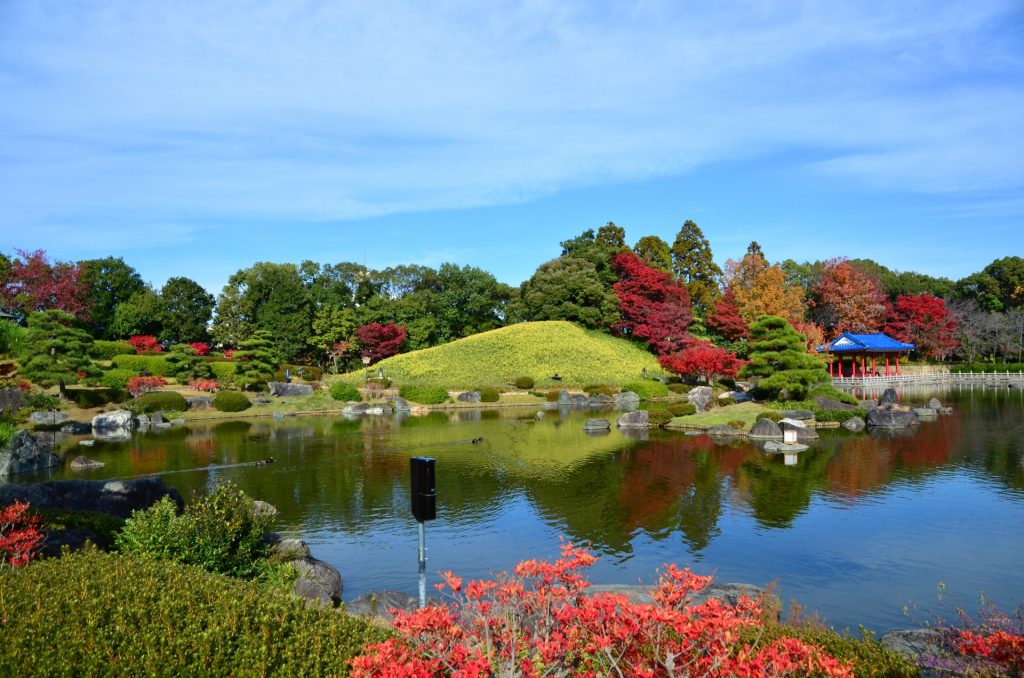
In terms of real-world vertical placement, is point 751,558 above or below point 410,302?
below

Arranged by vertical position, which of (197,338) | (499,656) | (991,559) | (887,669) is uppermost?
(197,338)

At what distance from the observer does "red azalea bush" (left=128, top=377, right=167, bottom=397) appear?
39.3 meters

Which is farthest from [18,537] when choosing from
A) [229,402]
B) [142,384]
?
[142,384]

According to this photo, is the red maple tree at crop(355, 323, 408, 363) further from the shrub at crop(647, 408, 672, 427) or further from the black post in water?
the black post in water

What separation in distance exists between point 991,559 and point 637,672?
11206 mm

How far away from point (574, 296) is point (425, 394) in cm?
2368

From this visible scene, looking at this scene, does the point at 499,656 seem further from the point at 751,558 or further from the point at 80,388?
the point at 80,388

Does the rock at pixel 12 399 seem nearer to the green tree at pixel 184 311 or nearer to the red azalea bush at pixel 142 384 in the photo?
the red azalea bush at pixel 142 384

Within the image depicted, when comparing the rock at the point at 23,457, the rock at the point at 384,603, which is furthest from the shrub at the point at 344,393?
the rock at the point at 384,603

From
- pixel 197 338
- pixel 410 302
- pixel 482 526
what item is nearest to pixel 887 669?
pixel 482 526

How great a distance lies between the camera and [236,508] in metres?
10.4

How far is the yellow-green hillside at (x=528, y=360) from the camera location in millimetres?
50938

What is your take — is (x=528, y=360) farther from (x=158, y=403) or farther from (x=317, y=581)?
(x=317, y=581)

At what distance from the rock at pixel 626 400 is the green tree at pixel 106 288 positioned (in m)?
46.5
